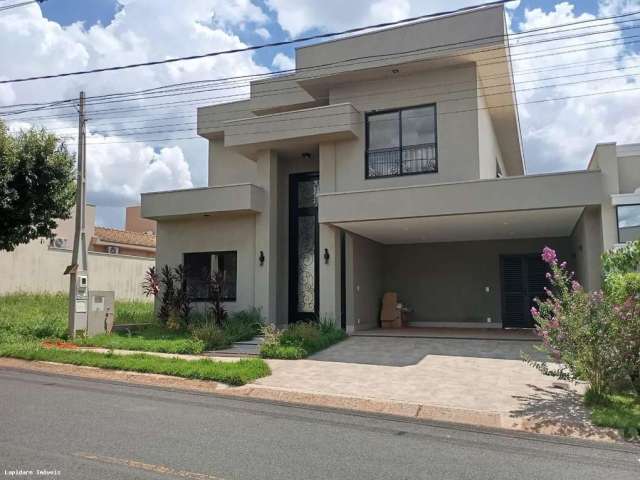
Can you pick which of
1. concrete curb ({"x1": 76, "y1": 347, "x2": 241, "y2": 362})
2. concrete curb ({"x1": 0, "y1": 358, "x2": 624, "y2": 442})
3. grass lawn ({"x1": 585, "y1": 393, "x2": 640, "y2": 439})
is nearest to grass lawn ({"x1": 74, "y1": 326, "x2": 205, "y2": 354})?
concrete curb ({"x1": 76, "y1": 347, "x2": 241, "y2": 362})

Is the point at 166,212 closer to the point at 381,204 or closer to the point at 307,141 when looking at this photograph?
the point at 307,141

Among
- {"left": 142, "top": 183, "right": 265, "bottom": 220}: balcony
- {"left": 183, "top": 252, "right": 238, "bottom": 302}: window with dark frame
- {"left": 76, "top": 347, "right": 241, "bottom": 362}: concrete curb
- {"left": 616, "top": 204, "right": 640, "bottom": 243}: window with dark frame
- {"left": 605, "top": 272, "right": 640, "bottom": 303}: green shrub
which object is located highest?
{"left": 142, "top": 183, "right": 265, "bottom": 220}: balcony

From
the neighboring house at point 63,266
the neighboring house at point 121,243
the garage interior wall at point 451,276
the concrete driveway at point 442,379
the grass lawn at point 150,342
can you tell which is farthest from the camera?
the neighboring house at point 121,243

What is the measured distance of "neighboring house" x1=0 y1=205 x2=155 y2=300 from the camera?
75.7 ft

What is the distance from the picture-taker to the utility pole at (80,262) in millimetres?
14516

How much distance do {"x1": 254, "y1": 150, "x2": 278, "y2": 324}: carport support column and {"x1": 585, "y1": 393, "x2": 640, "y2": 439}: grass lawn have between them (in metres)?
10.2

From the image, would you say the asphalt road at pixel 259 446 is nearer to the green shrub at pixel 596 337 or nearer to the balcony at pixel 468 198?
the green shrub at pixel 596 337

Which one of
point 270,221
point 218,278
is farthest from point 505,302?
point 218,278

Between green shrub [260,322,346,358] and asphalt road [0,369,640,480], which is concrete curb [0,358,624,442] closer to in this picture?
asphalt road [0,369,640,480]

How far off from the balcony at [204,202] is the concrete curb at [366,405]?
7.02 m

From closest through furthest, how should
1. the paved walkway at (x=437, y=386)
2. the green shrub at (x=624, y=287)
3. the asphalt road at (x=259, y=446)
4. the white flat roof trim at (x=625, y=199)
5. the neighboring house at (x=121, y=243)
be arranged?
the asphalt road at (x=259, y=446) < the paved walkway at (x=437, y=386) < the green shrub at (x=624, y=287) < the white flat roof trim at (x=625, y=199) < the neighboring house at (x=121, y=243)

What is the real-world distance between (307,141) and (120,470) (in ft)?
40.8

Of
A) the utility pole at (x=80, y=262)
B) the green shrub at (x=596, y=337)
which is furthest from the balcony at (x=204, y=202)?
the green shrub at (x=596, y=337)

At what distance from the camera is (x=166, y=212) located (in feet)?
58.5
